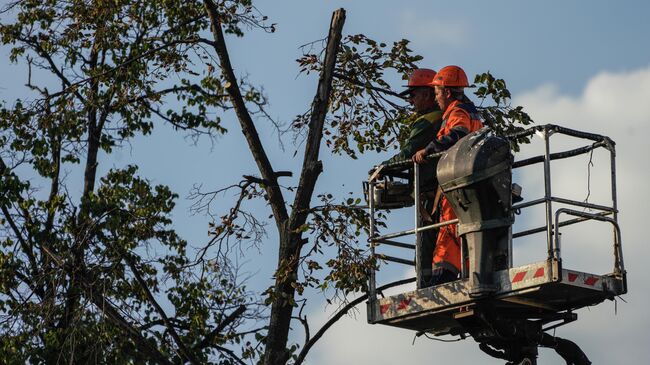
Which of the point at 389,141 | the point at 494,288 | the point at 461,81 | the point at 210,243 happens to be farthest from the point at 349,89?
the point at 494,288

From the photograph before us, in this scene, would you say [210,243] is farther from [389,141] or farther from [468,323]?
[468,323]

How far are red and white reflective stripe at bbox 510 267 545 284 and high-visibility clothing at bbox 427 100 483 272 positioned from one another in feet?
Answer: 3.00

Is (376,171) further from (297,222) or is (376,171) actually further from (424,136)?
(297,222)

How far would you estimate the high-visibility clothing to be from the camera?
16.6 metres

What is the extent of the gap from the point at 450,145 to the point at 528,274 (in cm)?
153

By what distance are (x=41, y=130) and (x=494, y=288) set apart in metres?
8.49

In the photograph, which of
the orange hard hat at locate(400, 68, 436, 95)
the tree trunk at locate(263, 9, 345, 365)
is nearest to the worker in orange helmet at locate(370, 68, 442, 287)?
the orange hard hat at locate(400, 68, 436, 95)

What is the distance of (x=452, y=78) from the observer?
667 inches

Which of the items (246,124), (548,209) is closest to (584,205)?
(548,209)

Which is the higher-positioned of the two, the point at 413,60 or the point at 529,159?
the point at 413,60

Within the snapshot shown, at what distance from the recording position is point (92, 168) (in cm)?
2558

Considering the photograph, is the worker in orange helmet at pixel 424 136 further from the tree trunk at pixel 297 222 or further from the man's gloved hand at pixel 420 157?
the tree trunk at pixel 297 222

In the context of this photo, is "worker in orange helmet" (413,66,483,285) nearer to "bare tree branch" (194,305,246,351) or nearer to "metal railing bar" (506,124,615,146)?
"metal railing bar" (506,124,615,146)

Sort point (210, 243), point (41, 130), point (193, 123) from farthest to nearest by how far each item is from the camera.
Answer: point (193, 123)
point (41, 130)
point (210, 243)
